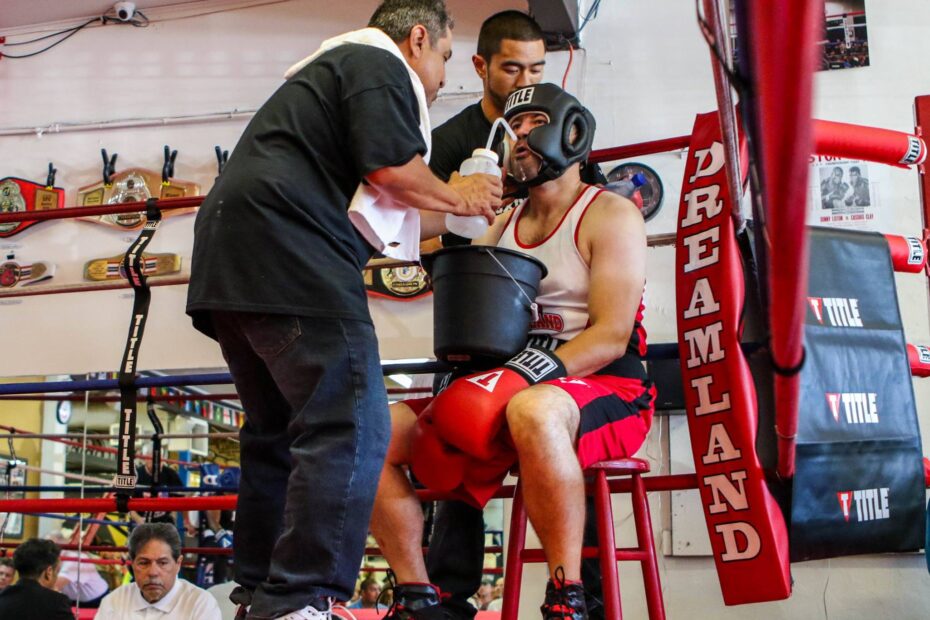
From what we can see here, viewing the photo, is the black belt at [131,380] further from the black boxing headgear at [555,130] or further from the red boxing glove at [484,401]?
the black boxing headgear at [555,130]

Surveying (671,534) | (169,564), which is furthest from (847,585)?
(169,564)

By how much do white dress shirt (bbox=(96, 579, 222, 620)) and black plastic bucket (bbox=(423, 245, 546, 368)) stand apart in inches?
79.0

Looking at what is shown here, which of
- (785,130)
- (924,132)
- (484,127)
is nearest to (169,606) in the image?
(484,127)

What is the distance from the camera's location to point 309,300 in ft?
5.76

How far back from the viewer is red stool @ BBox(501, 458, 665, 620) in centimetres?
212

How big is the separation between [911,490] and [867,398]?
0.78 ft

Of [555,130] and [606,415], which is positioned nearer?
[606,415]

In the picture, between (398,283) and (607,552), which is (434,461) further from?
(398,283)

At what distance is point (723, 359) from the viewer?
2.38 m

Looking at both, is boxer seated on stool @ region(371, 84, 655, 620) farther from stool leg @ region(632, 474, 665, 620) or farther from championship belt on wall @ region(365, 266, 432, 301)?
championship belt on wall @ region(365, 266, 432, 301)

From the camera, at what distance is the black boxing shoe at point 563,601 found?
190 centimetres

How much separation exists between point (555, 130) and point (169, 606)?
2.47 m

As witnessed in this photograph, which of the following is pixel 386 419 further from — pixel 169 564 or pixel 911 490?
pixel 169 564

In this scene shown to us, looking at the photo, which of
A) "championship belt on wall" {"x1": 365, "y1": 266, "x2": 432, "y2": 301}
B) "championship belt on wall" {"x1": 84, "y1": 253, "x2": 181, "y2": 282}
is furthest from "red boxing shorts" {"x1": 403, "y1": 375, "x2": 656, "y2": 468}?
"championship belt on wall" {"x1": 84, "y1": 253, "x2": 181, "y2": 282}
